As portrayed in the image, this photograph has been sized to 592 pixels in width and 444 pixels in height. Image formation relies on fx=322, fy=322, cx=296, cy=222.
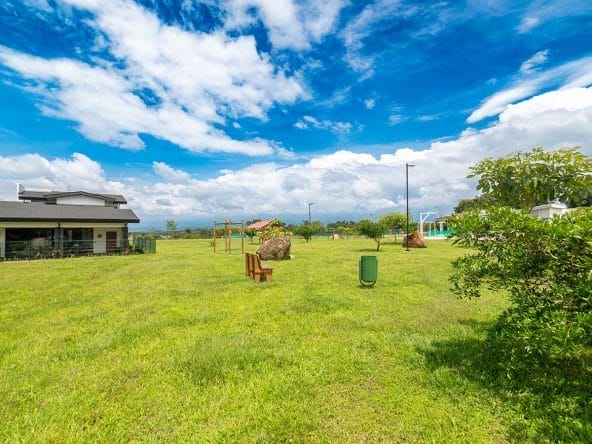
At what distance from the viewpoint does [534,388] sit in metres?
3.85

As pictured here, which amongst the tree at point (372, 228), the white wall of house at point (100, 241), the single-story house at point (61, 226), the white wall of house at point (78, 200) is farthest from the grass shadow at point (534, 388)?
the white wall of house at point (78, 200)

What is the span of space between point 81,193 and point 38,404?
30.4 meters

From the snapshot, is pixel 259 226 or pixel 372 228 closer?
pixel 372 228

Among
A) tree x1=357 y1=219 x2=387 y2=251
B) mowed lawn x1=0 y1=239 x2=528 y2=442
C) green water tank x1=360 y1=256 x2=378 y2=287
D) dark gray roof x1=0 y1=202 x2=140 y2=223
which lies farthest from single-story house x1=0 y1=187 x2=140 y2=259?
green water tank x1=360 y1=256 x2=378 y2=287

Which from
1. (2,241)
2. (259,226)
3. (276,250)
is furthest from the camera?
(259,226)

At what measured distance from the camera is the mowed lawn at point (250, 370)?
10.9ft

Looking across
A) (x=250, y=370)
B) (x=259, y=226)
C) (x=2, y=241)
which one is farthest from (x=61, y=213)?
(x=259, y=226)

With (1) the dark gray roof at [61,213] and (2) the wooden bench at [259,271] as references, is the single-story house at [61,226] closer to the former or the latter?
(1) the dark gray roof at [61,213]

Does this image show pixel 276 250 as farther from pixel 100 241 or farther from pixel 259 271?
pixel 100 241

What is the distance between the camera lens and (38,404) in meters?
3.82

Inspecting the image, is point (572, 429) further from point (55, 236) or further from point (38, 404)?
point (55, 236)

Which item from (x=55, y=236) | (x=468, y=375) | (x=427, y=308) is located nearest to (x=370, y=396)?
(x=468, y=375)

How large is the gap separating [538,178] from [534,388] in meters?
2.96

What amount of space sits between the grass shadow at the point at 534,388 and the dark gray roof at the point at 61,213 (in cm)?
2632
